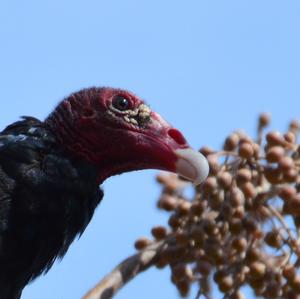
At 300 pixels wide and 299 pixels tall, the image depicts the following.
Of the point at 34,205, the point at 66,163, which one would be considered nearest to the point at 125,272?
the point at 34,205

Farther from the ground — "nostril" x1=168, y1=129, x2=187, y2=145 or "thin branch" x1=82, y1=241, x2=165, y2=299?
"nostril" x1=168, y1=129, x2=187, y2=145

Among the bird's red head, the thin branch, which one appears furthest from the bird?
the thin branch

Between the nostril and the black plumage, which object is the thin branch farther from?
the nostril

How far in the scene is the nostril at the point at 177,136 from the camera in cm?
310

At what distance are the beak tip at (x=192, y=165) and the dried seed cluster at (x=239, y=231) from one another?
10 cm

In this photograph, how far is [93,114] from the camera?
3.31m

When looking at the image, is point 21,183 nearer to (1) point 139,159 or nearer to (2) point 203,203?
(1) point 139,159

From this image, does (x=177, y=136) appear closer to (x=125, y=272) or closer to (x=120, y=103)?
(x=120, y=103)

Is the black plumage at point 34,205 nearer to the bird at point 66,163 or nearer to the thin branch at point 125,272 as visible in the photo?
the bird at point 66,163

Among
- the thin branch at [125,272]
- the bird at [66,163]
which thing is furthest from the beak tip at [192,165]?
the thin branch at [125,272]

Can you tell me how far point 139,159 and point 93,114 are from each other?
363 millimetres

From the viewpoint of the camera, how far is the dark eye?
3.26 metres

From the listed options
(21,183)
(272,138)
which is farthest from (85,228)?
(272,138)

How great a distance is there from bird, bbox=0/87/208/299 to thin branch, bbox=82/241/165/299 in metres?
0.44
